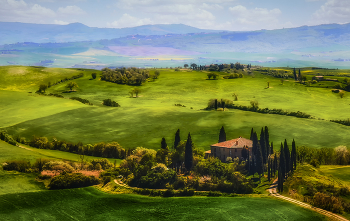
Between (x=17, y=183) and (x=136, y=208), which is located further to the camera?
(x=17, y=183)

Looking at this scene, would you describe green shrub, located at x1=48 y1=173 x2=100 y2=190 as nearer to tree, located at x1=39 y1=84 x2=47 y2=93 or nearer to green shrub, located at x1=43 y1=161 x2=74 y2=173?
green shrub, located at x1=43 y1=161 x2=74 y2=173

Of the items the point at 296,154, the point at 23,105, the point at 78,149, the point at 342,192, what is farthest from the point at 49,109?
the point at 342,192

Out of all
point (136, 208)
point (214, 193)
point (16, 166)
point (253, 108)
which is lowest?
point (136, 208)

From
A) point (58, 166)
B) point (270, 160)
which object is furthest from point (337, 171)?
point (58, 166)

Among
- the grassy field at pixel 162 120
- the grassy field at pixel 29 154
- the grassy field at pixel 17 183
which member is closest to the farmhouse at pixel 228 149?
the grassy field at pixel 162 120

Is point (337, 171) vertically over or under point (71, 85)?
under

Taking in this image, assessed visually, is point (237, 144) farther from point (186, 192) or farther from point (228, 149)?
point (186, 192)

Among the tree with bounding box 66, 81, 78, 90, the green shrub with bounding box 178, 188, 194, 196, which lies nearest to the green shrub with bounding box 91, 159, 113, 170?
the green shrub with bounding box 178, 188, 194, 196
